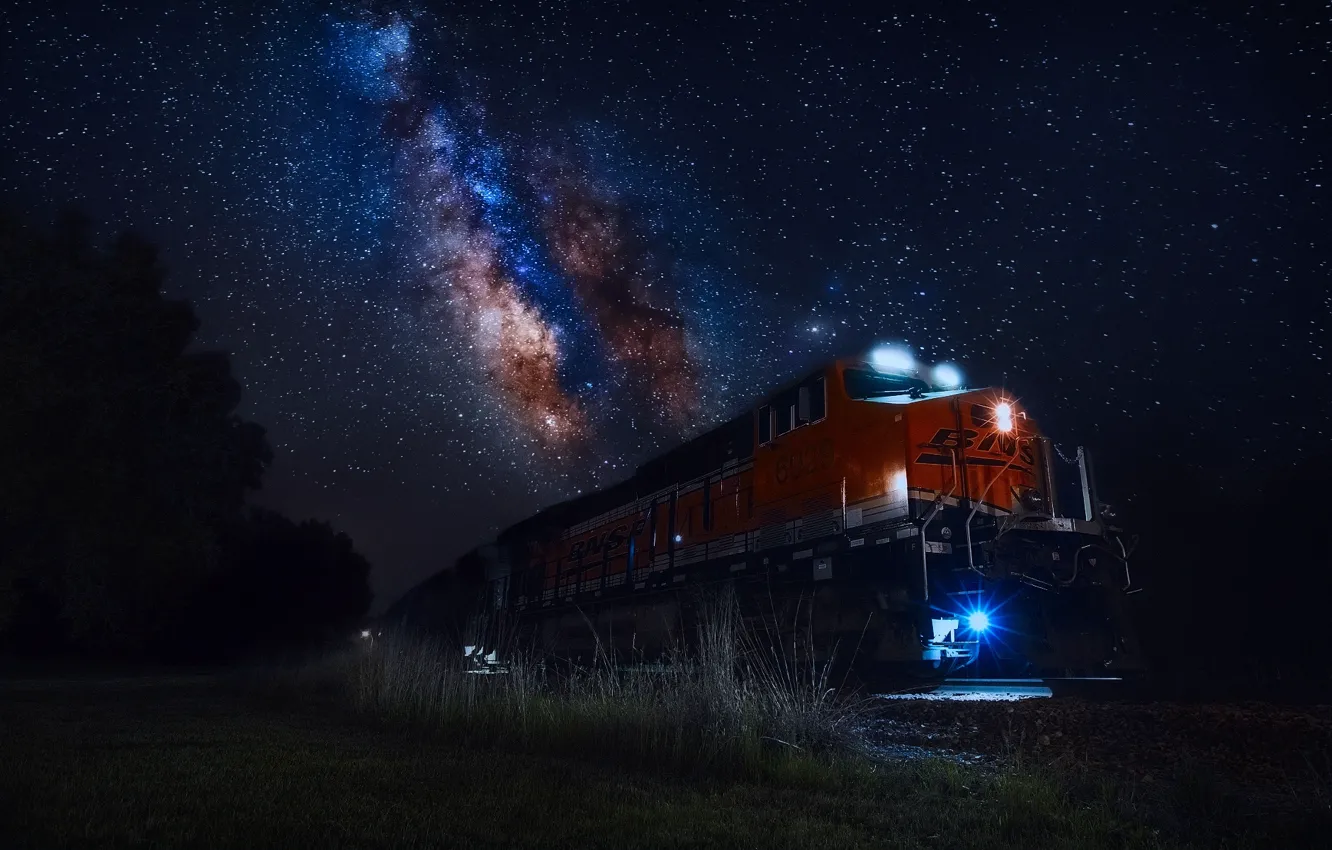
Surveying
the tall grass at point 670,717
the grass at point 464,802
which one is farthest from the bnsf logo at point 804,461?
the grass at point 464,802

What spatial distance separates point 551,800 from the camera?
4617 millimetres

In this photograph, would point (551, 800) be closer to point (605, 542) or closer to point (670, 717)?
point (670, 717)

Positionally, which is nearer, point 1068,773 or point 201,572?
point 1068,773

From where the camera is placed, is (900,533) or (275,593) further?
(275,593)

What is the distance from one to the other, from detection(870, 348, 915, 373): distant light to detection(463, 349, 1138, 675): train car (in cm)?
3

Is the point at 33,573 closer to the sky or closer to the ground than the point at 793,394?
closer to the ground

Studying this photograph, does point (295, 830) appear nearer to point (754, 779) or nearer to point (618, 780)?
point (618, 780)

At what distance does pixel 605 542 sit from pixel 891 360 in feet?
30.4

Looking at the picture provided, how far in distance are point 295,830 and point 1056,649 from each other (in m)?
9.18

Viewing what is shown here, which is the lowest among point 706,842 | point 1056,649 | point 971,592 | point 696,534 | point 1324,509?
point 706,842

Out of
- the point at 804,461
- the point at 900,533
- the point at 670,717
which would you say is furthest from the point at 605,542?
the point at 670,717

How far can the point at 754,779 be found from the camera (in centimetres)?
562

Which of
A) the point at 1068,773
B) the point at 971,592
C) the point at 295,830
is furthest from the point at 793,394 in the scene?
the point at 295,830

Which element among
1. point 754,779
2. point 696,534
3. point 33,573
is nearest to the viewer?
point 754,779
